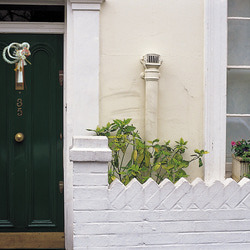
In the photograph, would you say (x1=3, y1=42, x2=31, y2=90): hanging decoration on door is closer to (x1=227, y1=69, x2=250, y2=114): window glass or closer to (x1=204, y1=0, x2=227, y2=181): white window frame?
(x1=204, y1=0, x2=227, y2=181): white window frame

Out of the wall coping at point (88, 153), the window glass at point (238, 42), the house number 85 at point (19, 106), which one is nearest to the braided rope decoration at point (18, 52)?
the house number 85 at point (19, 106)

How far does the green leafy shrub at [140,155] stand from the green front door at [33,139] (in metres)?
0.76

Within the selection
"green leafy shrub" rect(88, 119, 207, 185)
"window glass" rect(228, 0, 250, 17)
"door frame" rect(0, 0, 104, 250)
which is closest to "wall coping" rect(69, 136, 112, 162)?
"green leafy shrub" rect(88, 119, 207, 185)

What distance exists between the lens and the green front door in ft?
15.1

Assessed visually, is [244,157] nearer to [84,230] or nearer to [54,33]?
[84,230]

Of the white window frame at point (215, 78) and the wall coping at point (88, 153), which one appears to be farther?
the white window frame at point (215, 78)

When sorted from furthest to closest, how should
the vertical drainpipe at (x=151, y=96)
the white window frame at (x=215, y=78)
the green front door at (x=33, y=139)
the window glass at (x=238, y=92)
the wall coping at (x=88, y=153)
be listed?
the green front door at (x=33, y=139)
the window glass at (x=238, y=92)
the white window frame at (x=215, y=78)
the vertical drainpipe at (x=151, y=96)
the wall coping at (x=88, y=153)

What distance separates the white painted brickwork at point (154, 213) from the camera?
328 cm

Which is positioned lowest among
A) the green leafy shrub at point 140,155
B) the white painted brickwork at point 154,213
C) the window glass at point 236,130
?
the white painted brickwork at point 154,213

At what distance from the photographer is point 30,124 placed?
15.2ft

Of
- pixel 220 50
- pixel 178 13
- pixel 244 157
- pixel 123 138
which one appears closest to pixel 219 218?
pixel 244 157

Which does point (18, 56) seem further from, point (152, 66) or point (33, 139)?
point (152, 66)

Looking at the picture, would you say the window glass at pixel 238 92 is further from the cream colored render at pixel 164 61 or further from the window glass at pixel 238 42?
the cream colored render at pixel 164 61

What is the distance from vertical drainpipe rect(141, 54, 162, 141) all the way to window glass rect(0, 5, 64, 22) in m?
1.11
